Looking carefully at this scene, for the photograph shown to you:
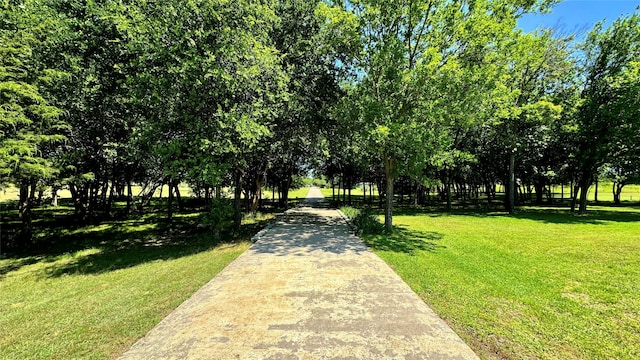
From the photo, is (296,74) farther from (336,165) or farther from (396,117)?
(336,165)

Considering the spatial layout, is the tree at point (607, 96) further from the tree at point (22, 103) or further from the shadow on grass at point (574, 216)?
the tree at point (22, 103)

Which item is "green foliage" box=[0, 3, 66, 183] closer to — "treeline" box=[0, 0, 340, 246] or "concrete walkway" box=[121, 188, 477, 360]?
"treeline" box=[0, 0, 340, 246]

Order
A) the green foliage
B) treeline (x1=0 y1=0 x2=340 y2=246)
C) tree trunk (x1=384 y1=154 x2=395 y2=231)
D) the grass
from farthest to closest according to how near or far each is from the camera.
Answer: tree trunk (x1=384 y1=154 x2=395 y2=231)
treeline (x1=0 y1=0 x2=340 y2=246)
the green foliage
the grass

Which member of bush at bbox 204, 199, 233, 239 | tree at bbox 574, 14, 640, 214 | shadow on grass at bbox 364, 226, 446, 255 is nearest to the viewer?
shadow on grass at bbox 364, 226, 446, 255

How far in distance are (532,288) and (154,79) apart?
12.9 meters

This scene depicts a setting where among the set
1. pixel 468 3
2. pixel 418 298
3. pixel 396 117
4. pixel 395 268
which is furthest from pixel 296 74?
pixel 418 298

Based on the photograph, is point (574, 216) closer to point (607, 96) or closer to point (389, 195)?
point (607, 96)

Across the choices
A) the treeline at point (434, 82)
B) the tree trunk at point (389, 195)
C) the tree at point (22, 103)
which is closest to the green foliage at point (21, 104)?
the tree at point (22, 103)

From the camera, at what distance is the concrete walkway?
3.80 m

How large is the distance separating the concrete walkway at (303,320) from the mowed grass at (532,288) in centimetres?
61

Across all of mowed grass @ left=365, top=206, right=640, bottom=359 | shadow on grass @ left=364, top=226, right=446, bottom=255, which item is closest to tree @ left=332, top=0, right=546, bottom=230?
shadow on grass @ left=364, top=226, right=446, bottom=255

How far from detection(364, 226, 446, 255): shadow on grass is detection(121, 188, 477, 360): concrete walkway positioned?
7.98 feet

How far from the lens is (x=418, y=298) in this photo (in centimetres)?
556

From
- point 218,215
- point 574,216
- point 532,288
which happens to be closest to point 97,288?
point 218,215
